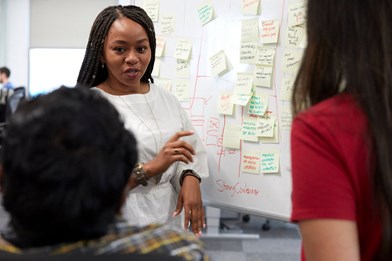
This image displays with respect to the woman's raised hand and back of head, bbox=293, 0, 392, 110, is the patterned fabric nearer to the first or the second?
back of head, bbox=293, 0, 392, 110

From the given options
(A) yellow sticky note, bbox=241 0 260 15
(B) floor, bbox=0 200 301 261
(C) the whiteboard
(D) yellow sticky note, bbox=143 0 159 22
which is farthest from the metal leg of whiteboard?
(A) yellow sticky note, bbox=241 0 260 15

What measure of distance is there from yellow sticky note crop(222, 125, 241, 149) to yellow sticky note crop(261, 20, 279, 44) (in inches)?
14.7

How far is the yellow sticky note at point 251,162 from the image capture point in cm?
206

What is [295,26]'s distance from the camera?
1.92 metres

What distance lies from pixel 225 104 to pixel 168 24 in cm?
51

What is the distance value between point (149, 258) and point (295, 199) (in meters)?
0.26

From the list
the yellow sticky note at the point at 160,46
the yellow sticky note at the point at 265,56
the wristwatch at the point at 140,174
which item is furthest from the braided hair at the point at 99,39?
the yellow sticky note at the point at 160,46

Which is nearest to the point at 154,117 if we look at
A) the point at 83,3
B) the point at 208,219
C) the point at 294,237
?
the point at 208,219

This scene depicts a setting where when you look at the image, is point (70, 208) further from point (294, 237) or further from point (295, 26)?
point (294, 237)

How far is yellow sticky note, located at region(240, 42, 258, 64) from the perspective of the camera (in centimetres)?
204

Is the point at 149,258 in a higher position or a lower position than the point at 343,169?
lower

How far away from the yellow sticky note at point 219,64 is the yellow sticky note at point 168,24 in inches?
11.1

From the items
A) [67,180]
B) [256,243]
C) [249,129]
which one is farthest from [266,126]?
[256,243]

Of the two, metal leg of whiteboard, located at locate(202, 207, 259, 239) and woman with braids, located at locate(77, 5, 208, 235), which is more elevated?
woman with braids, located at locate(77, 5, 208, 235)
